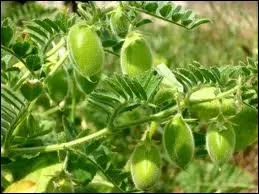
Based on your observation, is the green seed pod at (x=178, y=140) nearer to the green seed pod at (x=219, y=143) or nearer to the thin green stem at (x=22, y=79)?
the green seed pod at (x=219, y=143)

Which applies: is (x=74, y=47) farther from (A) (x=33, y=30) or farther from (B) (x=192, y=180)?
(B) (x=192, y=180)

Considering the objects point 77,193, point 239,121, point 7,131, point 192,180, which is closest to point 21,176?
point 77,193

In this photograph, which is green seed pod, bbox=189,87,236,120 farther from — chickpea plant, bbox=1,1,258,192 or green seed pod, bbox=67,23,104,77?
green seed pod, bbox=67,23,104,77

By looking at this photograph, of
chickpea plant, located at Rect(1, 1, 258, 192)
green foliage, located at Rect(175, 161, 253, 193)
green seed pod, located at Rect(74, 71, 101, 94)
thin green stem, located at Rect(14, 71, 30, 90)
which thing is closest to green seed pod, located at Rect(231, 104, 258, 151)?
chickpea plant, located at Rect(1, 1, 258, 192)

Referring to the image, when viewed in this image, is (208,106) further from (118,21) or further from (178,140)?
(118,21)

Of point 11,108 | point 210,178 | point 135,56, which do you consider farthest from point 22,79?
point 210,178

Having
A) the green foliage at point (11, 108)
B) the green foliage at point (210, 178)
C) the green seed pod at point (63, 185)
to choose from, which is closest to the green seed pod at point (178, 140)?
the green foliage at point (11, 108)
